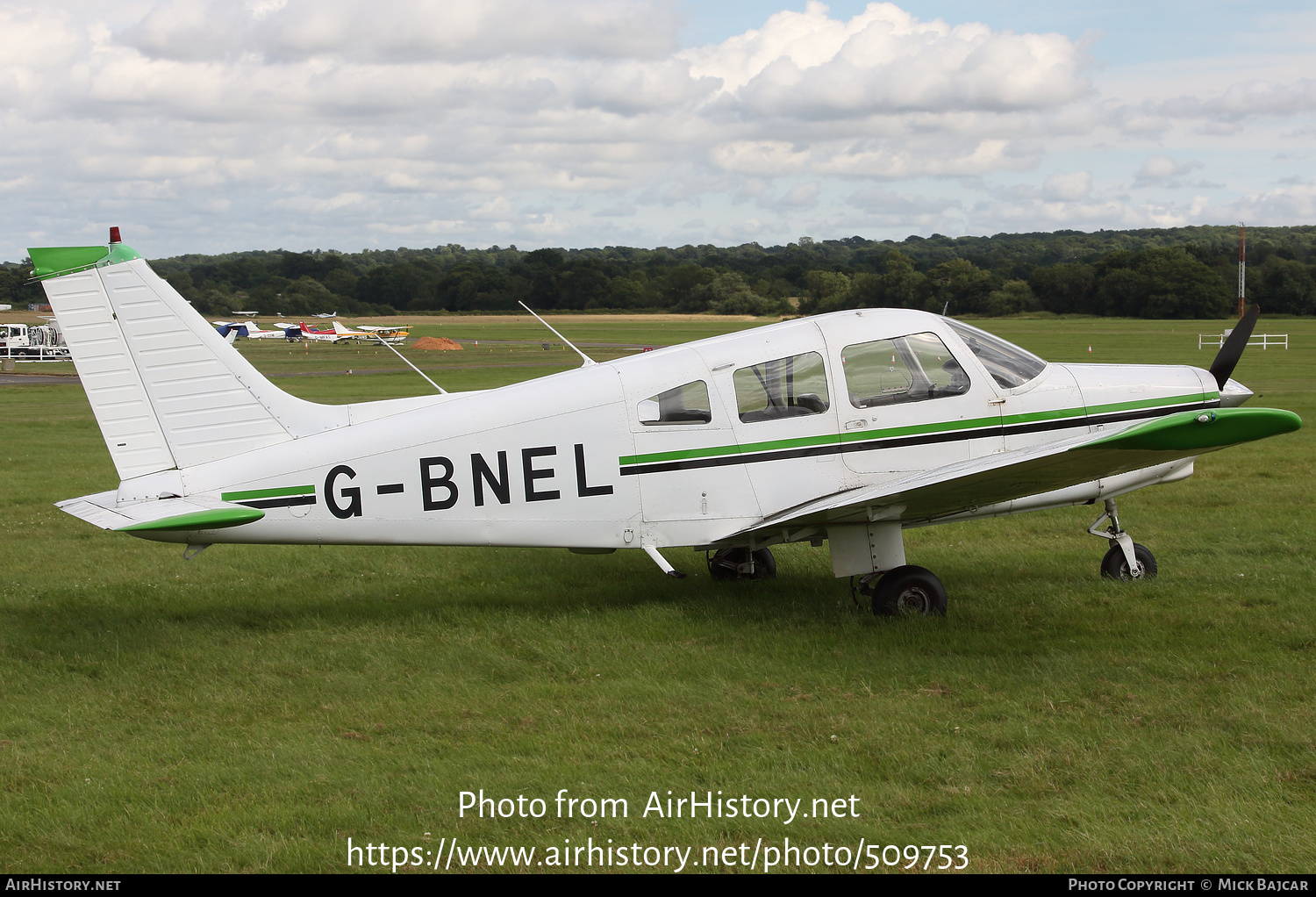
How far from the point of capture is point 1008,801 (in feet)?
15.3

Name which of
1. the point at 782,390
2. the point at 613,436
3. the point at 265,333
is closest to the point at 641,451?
the point at 613,436

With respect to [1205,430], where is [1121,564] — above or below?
below

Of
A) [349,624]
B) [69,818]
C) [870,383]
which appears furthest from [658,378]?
[69,818]

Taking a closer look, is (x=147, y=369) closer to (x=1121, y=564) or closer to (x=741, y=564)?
(x=741, y=564)

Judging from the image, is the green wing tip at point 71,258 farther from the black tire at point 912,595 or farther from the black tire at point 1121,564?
the black tire at point 1121,564

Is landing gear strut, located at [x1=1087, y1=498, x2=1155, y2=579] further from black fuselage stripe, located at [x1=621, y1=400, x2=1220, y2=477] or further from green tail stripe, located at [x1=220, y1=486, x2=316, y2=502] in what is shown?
green tail stripe, located at [x1=220, y1=486, x2=316, y2=502]

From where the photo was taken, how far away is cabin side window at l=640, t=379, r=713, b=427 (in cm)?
772

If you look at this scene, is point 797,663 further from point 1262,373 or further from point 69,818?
point 1262,373

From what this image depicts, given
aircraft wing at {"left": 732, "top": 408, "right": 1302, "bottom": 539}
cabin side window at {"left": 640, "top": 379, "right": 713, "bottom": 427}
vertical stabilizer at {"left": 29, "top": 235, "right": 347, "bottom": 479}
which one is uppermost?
vertical stabilizer at {"left": 29, "top": 235, "right": 347, "bottom": 479}

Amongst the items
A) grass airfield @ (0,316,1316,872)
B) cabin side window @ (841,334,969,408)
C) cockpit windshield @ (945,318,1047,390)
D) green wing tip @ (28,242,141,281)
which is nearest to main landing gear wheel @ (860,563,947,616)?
grass airfield @ (0,316,1316,872)

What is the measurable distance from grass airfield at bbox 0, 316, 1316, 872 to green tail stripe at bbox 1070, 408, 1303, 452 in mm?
1382

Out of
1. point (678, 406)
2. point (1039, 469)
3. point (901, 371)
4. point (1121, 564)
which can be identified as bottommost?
point (1121, 564)

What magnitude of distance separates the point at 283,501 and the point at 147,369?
1375 millimetres

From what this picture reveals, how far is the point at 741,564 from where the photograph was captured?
9297 millimetres
